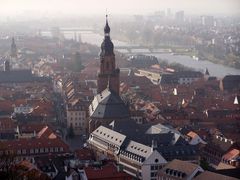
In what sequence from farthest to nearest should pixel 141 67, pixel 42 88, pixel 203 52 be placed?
pixel 203 52, pixel 141 67, pixel 42 88

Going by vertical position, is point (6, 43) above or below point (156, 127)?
below

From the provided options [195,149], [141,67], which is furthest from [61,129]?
[141,67]

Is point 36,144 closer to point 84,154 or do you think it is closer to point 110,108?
point 84,154

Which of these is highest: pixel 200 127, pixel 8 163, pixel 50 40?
pixel 8 163

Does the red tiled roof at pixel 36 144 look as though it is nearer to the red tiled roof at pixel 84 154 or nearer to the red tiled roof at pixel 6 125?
the red tiled roof at pixel 84 154

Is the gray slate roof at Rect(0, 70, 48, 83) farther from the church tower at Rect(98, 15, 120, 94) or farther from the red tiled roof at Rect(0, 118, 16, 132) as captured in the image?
the red tiled roof at Rect(0, 118, 16, 132)

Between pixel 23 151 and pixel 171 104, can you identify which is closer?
pixel 23 151

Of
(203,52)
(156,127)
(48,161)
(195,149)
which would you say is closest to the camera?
(48,161)

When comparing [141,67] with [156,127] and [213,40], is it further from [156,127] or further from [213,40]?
[156,127]

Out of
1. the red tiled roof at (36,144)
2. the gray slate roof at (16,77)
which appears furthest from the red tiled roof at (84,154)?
the gray slate roof at (16,77)

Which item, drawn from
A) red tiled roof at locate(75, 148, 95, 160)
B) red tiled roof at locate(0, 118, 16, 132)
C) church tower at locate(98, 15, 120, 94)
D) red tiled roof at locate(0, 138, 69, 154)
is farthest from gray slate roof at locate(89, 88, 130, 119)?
red tiled roof at locate(75, 148, 95, 160)
